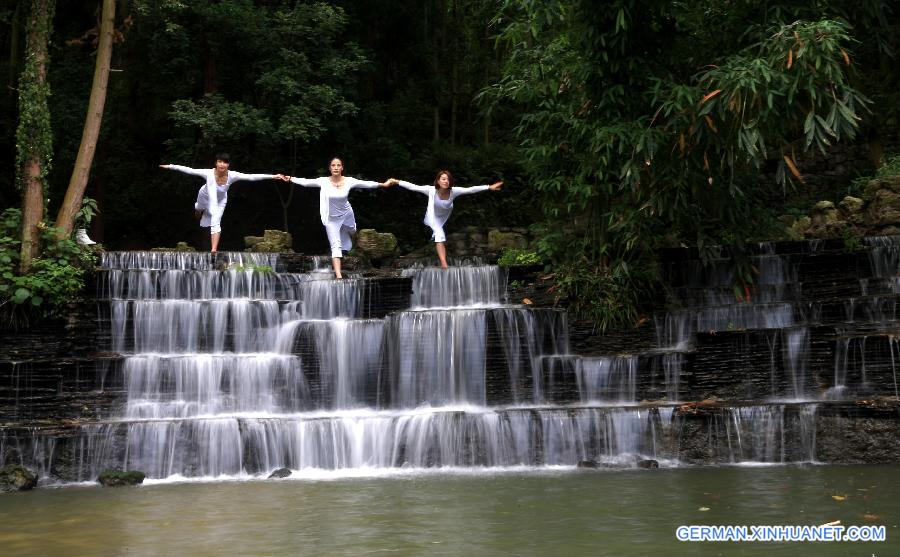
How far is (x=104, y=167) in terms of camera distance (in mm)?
22391

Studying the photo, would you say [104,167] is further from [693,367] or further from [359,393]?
[693,367]

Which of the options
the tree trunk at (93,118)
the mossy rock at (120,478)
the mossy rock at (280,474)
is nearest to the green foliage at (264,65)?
the tree trunk at (93,118)

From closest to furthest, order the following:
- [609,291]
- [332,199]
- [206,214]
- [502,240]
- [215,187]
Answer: [609,291]
[332,199]
[215,187]
[206,214]
[502,240]

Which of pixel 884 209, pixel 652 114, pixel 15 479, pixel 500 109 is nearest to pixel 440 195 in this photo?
pixel 652 114

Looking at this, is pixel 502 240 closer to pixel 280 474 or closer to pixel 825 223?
pixel 825 223

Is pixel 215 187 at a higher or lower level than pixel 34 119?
lower

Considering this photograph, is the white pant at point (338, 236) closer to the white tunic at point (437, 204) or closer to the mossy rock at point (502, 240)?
the white tunic at point (437, 204)

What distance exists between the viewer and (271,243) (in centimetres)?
1905

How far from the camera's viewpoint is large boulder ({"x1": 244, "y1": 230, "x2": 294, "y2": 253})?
1892 cm

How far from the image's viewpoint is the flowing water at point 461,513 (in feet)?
20.8

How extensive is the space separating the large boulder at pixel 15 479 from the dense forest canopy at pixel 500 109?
7.01m

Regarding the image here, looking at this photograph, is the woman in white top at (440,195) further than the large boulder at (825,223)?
No

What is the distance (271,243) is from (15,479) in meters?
9.59

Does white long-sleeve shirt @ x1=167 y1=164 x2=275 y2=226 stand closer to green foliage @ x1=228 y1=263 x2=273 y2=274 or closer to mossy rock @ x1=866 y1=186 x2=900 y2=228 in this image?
green foliage @ x1=228 y1=263 x2=273 y2=274
